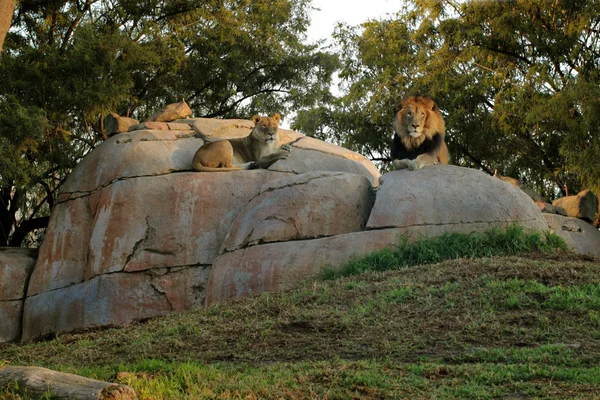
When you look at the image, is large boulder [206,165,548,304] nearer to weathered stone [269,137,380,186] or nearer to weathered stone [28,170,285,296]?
weathered stone [28,170,285,296]

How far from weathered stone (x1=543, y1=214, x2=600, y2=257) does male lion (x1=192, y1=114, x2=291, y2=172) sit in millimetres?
6884

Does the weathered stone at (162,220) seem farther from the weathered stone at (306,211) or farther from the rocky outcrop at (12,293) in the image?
the weathered stone at (306,211)

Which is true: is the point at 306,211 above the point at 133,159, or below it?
below

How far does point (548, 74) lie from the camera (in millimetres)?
21359

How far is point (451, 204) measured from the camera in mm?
11688

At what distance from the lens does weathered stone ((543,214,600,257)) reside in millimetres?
18688

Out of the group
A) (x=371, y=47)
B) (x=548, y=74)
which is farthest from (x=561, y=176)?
(x=371, y=47)

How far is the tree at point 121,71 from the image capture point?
53.6 feet

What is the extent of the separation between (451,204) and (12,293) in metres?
8.49

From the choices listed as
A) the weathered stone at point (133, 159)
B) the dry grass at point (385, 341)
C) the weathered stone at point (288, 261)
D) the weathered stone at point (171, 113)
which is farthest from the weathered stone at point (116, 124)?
the dry grass at point (385, 341)

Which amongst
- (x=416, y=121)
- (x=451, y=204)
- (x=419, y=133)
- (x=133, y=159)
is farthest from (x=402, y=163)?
(x=133, y=159)

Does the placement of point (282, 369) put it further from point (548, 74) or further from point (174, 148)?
point (548, 74)

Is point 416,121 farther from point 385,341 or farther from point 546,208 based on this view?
point 546,208

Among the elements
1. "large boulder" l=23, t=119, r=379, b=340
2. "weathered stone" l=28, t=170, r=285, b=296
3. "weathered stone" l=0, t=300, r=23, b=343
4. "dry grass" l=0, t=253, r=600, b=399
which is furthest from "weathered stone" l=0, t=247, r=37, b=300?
"dry grass" l=0, t=253, r=600, b=399
